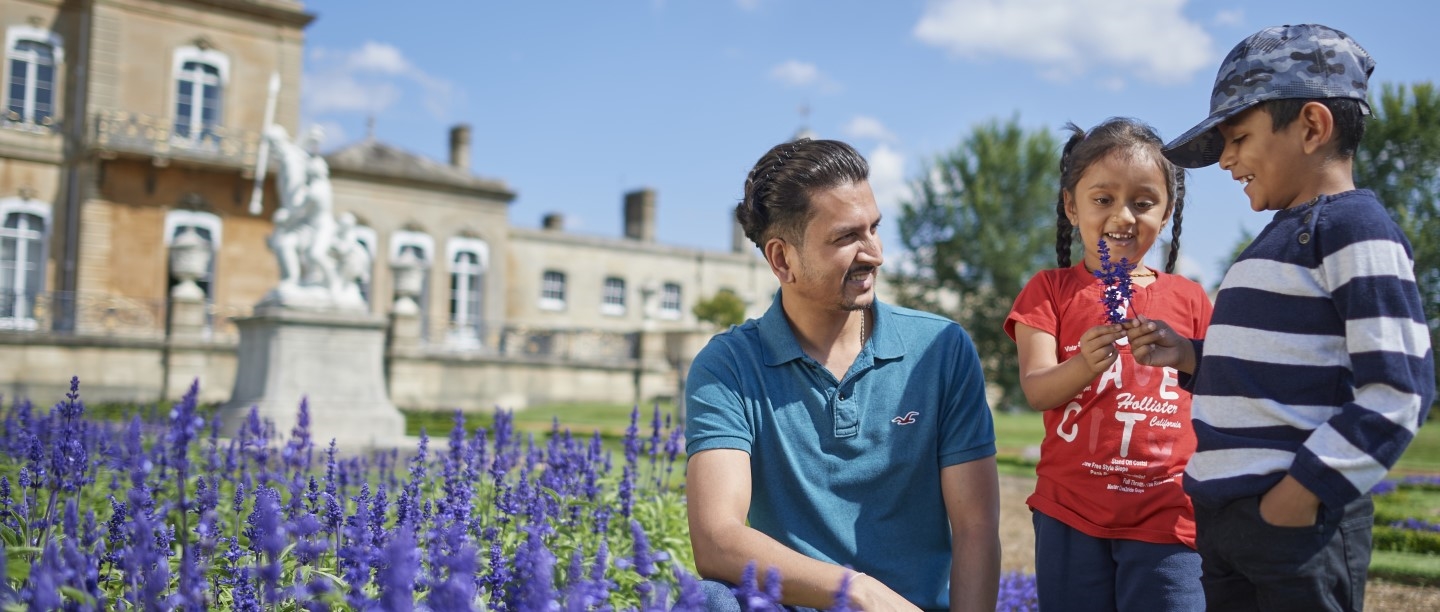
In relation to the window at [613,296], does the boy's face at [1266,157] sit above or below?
below

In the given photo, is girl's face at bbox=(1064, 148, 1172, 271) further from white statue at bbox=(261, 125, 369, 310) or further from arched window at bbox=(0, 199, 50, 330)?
arched window at bbox=(0, 199, 50, 330)

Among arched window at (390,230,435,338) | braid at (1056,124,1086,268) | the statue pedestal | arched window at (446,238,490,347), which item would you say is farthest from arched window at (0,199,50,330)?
braid at (1056,124,1086,268)

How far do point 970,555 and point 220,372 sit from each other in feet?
66.7

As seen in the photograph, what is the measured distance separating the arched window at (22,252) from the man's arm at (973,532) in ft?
83.0

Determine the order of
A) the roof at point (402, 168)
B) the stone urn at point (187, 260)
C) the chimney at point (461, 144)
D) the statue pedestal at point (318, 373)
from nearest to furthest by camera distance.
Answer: the statue pedestal at point (318, 373) < the stone urn at point (187, 260) < the roof at point (402, 168) < the chimney at point (461, 144)

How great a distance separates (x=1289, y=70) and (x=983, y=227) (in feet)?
106

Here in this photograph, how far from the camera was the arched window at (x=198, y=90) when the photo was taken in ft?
81.0

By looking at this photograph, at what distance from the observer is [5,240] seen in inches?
928

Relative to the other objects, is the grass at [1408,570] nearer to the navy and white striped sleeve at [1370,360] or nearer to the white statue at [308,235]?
the navy and white striped sleeve at [1370,360]

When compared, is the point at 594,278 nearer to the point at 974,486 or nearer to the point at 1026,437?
the point at 1026,437

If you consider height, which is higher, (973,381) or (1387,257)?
(1387,257)

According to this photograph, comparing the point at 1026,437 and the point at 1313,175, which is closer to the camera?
the point at 1313,175

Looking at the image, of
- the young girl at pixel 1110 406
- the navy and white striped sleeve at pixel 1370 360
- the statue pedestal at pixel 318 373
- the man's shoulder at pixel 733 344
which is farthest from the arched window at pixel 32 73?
the navy and white striped sleeve at pixel 1370 360

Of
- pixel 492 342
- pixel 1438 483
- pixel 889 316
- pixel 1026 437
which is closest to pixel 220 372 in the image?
pixel 492 342
